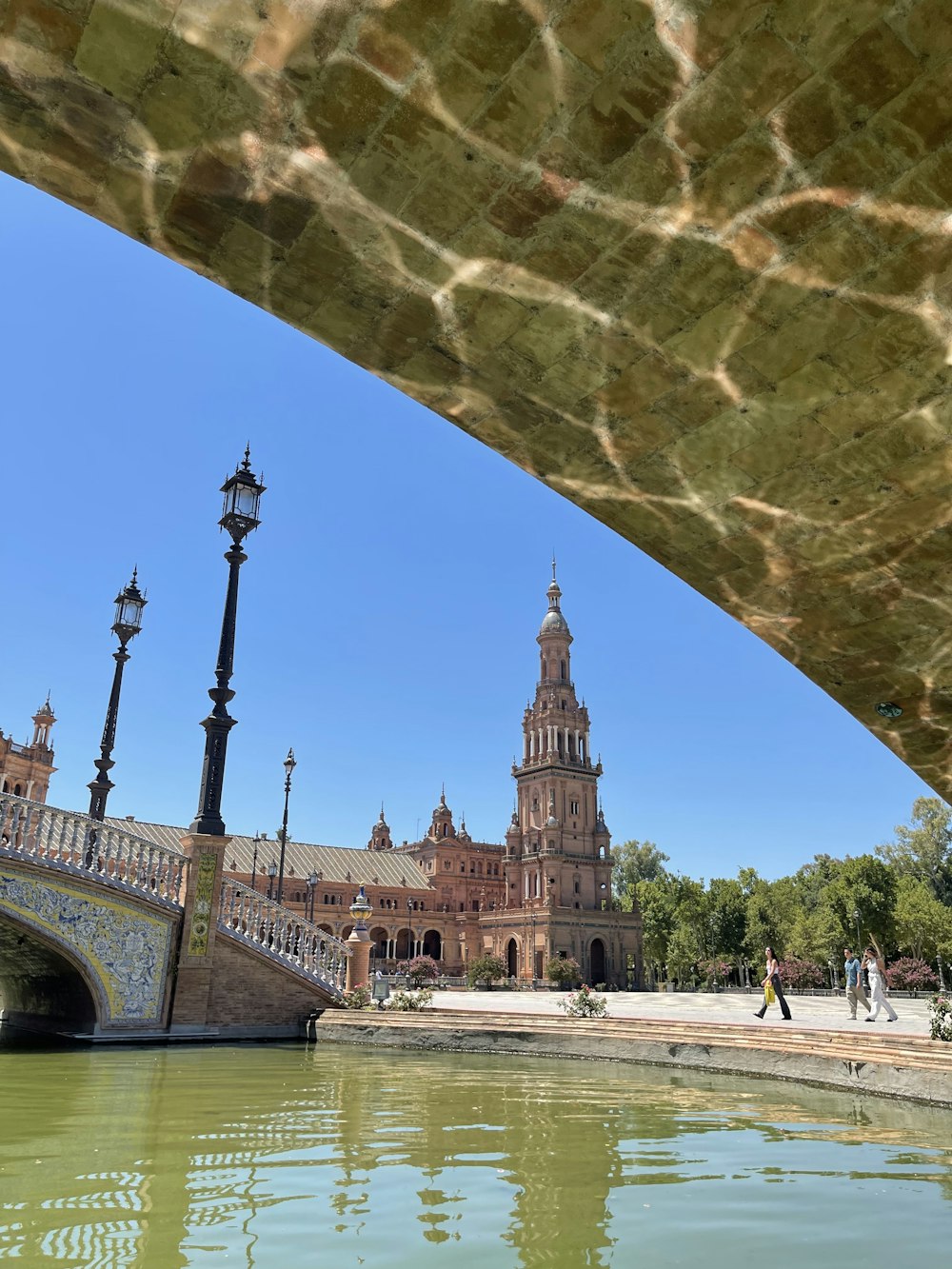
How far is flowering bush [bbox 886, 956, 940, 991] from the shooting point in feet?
165

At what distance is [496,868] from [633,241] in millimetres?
105722

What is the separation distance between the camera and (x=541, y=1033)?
56.0ft

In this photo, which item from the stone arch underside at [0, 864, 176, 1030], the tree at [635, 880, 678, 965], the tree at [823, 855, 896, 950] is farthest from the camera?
the tree at [635, 880, 678, 965]

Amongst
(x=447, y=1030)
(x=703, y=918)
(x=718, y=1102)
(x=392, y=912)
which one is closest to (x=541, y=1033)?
(x=447, y=1030)

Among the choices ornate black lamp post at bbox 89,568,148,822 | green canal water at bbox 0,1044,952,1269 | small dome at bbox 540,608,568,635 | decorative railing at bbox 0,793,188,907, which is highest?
A: small dome at bbox 540,608,568,635

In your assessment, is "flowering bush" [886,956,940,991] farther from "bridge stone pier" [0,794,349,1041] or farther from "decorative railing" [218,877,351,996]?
"bridge stone pier" [0,794,349,1041]

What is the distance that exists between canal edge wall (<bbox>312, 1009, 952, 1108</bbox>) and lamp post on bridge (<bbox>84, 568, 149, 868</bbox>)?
809 cm

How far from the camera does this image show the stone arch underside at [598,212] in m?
3.56

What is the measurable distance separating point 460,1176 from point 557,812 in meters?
80.2

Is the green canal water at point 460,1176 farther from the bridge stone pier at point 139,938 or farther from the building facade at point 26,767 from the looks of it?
the building facade at point 26,767

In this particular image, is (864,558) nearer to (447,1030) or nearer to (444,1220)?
(444,1220)

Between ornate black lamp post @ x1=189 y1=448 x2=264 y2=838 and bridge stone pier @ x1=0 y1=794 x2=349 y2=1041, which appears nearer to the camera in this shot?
bridge stone pier @ x1=0 y1=794 x2=349 y2=1041

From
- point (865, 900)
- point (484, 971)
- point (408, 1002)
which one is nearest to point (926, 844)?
point (865, 900)

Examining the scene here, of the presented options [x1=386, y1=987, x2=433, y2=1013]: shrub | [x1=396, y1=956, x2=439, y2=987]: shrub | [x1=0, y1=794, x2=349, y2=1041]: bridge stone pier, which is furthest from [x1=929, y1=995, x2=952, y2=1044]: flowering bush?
[x1=396, y1=956, x2=439, y2=987]: shrub
